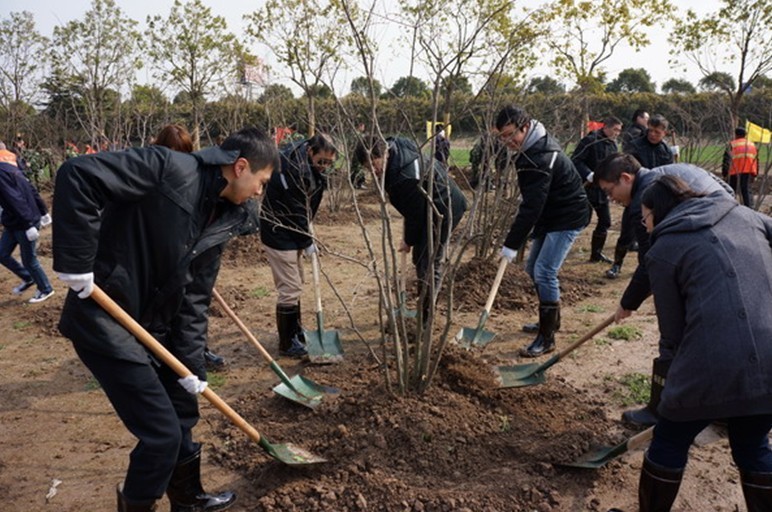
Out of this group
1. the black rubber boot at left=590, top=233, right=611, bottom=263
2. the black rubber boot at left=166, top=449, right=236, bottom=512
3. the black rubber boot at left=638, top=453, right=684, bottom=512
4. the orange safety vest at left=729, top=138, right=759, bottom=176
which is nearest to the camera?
the black rubber boot at left=638, top=453, right=684, bottom=512

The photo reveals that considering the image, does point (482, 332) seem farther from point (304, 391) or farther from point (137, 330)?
point (137, 330)

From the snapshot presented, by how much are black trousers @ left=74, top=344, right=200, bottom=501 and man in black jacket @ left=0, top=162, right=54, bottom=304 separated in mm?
4449

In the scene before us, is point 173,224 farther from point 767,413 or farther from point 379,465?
point 767,413

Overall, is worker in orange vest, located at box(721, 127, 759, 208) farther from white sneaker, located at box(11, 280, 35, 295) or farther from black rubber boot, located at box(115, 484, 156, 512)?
white sneaker, located at box(11, 280, 35, 295)

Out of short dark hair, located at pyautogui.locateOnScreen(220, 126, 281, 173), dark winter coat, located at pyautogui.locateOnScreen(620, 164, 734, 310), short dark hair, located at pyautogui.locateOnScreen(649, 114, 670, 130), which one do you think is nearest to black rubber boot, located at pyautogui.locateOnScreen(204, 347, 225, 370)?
short dark hair, located at pyautogui.locateOnScreen(220, 126, 281, 173)

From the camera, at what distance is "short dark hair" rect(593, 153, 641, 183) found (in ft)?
11.8

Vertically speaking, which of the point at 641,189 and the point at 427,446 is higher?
the point at 641,189

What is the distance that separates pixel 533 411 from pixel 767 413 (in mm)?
1529

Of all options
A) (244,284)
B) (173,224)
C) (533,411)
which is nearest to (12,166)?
(244,284)

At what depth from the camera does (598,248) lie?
7.34 metres

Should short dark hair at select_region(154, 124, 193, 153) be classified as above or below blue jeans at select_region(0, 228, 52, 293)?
above

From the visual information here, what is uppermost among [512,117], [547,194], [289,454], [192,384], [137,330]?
[512,117]

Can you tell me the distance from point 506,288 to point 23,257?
4.98 m

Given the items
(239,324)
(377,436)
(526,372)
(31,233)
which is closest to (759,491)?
(377,436)
